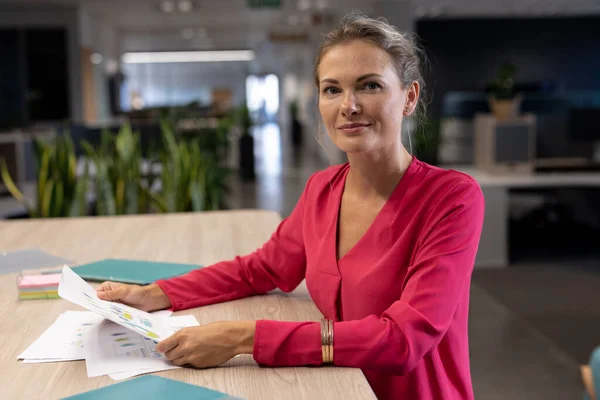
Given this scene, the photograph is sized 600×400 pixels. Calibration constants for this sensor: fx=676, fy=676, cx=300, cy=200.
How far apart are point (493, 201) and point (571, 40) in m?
12.7

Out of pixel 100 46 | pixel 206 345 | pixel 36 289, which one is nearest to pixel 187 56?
pixel 100 46

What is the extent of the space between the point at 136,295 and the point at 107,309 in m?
0.25

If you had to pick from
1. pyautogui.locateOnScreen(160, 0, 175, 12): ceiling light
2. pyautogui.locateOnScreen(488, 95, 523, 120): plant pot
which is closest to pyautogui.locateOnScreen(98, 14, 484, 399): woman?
pyautogui.locateOnScreen(488, 95, 523, 120): plant pot

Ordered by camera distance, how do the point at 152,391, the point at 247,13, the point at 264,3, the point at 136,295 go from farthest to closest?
the point at 247,13
the point at 264,3
the point at 136,295
the point at 152,391

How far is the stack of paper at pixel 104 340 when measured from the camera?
1.15 m

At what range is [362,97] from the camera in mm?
1319

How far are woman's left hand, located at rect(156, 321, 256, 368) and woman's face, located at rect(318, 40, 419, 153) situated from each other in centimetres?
43

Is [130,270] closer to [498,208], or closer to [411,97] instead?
[411,97]

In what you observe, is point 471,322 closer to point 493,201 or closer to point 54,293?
point 493,201

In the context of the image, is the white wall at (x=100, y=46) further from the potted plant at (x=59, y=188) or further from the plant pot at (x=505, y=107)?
the potted plant at (x=59, y=188)

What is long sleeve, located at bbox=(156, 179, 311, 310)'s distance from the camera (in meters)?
1.50

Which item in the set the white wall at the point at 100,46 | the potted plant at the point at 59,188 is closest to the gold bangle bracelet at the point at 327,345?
the potted plant at the point at 59,188

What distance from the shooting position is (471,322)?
154 inches

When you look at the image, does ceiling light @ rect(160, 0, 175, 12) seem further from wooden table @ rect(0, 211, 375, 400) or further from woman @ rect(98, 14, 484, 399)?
woman @ rect(98, 14, 484, 399)
